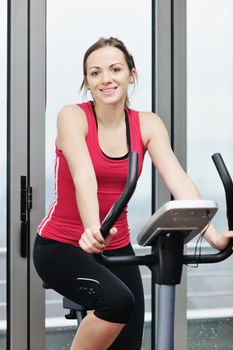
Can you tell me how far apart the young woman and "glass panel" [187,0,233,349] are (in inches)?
42.9

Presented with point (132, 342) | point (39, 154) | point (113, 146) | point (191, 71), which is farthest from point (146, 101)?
point (132, 342)

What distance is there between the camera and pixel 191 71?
3.29 metres

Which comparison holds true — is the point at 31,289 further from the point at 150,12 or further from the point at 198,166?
the point at 150,12

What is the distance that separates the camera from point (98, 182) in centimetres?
212

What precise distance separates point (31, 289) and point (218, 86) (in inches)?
60.9

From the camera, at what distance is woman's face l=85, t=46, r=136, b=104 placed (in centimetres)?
211

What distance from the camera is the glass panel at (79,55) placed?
10.2 ft

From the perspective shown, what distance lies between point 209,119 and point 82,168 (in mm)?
1647

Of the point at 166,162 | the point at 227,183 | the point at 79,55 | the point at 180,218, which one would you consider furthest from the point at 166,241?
the point at 79,55

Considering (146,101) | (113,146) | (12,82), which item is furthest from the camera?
(146,101)

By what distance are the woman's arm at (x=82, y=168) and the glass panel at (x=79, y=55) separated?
1.00 meters

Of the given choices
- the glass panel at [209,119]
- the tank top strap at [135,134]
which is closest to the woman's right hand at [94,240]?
the tank top strap at [135,134]

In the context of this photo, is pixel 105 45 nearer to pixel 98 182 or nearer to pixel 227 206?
pixel 98 182

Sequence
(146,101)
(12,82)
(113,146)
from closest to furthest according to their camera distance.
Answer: (113,146) → (12,82) → (146,101)
